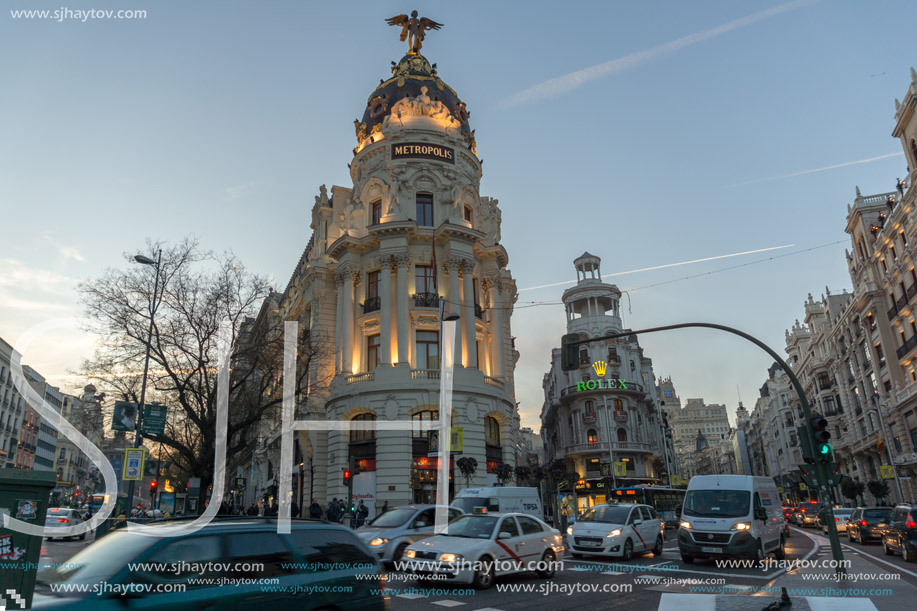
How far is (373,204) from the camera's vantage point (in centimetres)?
4156

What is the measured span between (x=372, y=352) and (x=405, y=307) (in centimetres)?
407

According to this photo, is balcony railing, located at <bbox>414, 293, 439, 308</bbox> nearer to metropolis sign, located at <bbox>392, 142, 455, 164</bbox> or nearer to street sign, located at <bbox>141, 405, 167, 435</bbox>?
metropolis sign, located at <bbox>392, 142, 455, 164</bbox>

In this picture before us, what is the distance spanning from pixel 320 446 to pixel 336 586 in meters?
33.7

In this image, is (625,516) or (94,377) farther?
(94,377)

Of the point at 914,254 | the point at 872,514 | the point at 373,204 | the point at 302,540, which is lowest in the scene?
the point at 872,514

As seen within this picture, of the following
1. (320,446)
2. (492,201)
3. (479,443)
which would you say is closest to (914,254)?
(492,201)

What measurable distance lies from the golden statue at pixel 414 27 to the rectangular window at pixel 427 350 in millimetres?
24593

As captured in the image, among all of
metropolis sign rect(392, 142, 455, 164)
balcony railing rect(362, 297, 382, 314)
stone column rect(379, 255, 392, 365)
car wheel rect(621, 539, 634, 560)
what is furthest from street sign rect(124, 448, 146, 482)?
metropolis sign rect(392, 142, 455, 164)

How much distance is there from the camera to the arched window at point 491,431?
37188 millimetres

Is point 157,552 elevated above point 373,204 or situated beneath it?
situated beneath

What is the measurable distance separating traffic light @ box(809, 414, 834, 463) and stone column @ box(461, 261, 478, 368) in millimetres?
25418

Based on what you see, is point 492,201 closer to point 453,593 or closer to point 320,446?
point 320,446

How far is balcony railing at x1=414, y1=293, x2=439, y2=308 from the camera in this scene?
1475 inches

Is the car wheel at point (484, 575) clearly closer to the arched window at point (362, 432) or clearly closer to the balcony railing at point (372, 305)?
the arched window at point (362, 432)
